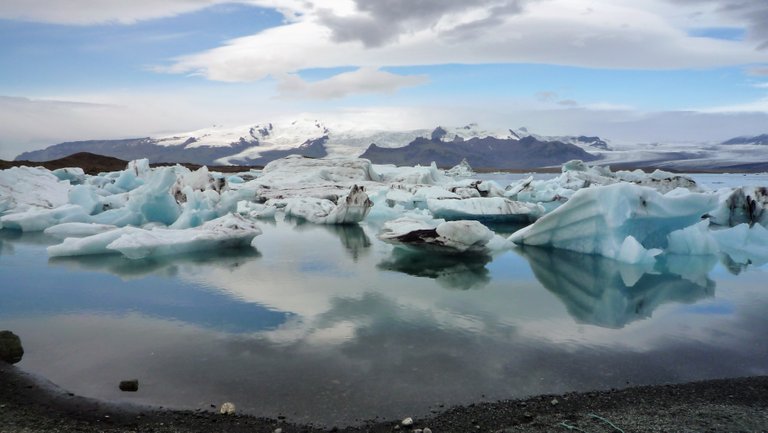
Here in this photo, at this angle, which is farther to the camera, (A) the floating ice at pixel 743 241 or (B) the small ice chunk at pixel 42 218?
(B) the small ice chunk at pixel 42 218

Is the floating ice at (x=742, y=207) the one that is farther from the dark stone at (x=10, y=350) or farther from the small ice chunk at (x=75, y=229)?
the small ice chunk at (x=75, y=229)

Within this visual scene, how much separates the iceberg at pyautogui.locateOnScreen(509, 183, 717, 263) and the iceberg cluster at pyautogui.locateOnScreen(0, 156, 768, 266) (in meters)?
0.02

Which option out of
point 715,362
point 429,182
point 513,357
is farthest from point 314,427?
point 429,182

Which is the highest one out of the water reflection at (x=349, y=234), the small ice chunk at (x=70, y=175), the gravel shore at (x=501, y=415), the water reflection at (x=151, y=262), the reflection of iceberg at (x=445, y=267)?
the small ice chunk at (x=70, y=175)

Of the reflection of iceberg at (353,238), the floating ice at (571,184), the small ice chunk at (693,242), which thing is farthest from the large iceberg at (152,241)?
the floating ice at (571,184)

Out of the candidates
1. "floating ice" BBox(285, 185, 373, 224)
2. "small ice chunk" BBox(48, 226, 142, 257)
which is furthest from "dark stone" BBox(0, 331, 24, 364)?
"floating ice" BBox(285, 185, 373, 224)

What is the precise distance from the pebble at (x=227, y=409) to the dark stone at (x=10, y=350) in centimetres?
205

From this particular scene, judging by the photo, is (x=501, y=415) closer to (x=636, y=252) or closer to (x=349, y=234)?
(x=636, y=252)

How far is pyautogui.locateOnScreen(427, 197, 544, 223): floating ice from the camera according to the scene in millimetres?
14062

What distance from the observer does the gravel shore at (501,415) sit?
305 cm

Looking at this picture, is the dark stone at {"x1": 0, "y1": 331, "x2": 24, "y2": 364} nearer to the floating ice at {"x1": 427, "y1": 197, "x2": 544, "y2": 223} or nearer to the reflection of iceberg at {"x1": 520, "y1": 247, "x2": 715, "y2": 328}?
the reflection of iceberg at {"x1": 520, "y1": 247, "x2": 715, "y2": 328}

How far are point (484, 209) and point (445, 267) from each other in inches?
240

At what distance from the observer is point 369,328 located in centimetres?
505

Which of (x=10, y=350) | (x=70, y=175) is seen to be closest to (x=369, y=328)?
(x=10, y=350)
